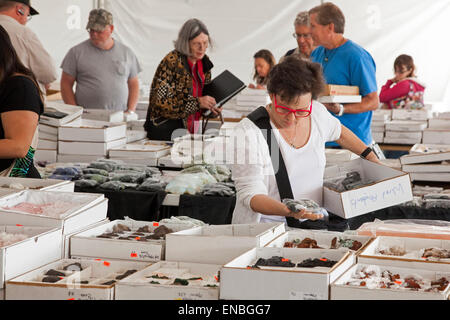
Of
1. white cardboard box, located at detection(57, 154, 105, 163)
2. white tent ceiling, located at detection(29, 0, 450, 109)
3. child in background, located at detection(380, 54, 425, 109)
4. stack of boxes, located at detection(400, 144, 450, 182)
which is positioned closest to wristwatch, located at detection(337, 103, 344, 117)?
stack of boxes, located at detection(400, 144, 450, 182)

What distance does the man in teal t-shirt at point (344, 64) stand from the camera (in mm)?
4055

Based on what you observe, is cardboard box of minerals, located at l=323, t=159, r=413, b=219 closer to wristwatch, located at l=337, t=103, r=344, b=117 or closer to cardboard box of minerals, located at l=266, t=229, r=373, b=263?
cardboard box of minerals, located at l=266, t=229, r=373, b=263

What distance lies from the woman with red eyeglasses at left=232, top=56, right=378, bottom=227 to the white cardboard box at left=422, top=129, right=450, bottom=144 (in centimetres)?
290

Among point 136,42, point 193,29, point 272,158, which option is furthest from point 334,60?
point 136,42

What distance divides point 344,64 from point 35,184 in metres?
2.23

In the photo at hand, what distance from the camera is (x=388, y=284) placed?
181cm

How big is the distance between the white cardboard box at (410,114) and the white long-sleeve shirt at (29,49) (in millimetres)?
3728

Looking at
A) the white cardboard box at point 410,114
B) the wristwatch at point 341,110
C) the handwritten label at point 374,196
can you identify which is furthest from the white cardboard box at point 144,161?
the white cardboard box at point 410,114

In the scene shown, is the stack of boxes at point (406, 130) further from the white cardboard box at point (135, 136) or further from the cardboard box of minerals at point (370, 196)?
the cardboard box of minerals at point (370, 196)

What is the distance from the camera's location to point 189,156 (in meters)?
4.32

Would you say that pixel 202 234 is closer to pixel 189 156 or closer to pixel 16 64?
pixel 16 64

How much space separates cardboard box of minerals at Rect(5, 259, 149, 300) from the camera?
1720 millimetres
